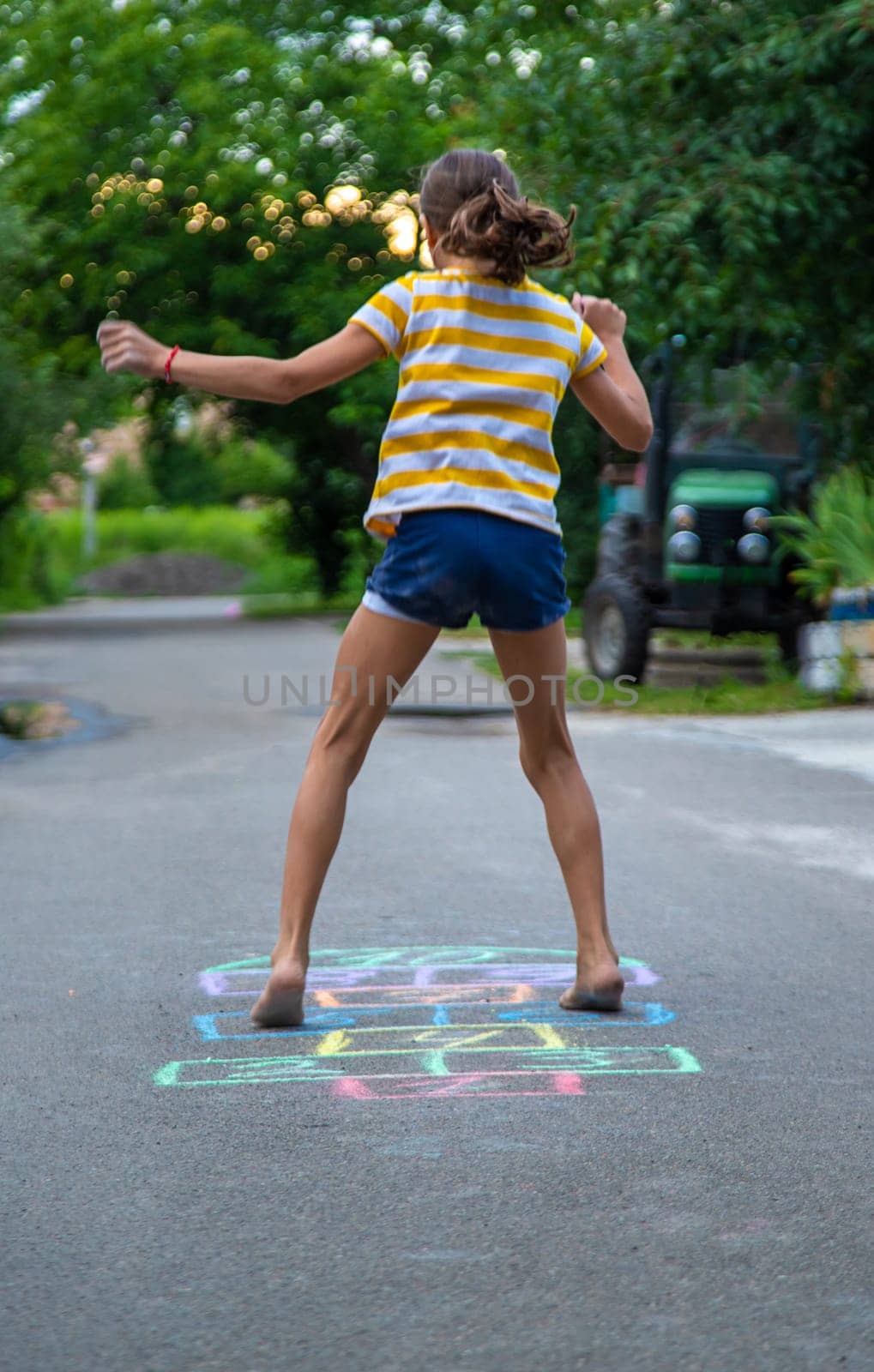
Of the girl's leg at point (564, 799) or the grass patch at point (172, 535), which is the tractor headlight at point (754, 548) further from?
the grass patch at point (172, 535)

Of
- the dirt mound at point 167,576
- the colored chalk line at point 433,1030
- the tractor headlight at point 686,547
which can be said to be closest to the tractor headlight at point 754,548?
the tractor headlight at point 686,547

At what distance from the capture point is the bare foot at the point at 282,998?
4.27 meters

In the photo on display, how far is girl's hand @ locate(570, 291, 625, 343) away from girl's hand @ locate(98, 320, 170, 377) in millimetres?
1011

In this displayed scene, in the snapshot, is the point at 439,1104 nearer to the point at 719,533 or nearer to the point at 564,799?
the point at 564,799

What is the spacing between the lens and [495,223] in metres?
4.12

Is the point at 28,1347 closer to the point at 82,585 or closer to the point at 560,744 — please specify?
the point at 560,744

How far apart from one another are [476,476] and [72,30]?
2769 centimetres

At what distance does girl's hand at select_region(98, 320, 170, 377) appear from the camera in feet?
13.0

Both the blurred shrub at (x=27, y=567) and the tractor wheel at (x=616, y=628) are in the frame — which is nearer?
the tractor wheel at (x=616, y=628)

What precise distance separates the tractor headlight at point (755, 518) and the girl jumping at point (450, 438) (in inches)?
363

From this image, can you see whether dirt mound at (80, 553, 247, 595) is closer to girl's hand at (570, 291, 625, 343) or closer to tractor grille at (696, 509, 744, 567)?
tractor grille at (696, 509, 744, 567)

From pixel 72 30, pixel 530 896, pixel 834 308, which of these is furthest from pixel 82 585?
pixel 530 896

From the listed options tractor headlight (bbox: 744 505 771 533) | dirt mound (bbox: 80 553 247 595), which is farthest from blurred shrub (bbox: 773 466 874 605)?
dirt mound (bbox: 80 553 247 595)

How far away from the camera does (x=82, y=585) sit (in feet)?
182
